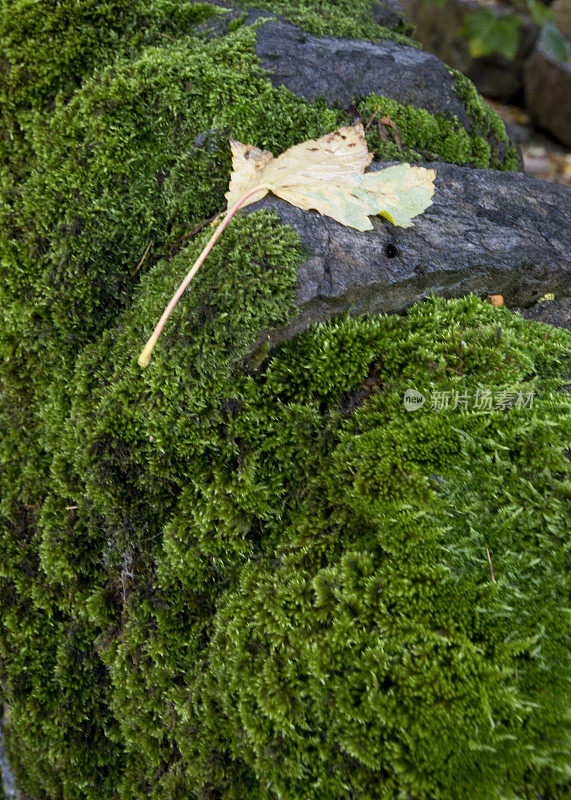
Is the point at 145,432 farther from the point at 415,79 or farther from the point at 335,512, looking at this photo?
the point at 415,79

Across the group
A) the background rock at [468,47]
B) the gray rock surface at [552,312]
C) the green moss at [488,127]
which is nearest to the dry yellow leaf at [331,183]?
the gray rock surface at [552,312]

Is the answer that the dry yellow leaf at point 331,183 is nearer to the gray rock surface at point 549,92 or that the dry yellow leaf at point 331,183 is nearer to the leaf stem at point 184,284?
the leaf stem at point 184,284

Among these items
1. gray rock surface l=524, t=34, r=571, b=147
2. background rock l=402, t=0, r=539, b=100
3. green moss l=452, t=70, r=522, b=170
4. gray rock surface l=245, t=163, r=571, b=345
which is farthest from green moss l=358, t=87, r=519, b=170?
background rock l=402, t=0, r=539, b=100

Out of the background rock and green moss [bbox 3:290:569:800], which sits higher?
the background rock

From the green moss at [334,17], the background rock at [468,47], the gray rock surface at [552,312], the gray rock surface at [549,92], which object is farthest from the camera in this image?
the background rock at [468,47]

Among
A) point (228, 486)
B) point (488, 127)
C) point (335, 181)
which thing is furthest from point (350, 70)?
point (228, 486)

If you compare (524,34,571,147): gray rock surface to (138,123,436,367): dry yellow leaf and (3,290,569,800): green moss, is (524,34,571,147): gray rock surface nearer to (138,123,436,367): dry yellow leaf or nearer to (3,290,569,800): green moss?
(138,123,436,367): dry yellow leaf

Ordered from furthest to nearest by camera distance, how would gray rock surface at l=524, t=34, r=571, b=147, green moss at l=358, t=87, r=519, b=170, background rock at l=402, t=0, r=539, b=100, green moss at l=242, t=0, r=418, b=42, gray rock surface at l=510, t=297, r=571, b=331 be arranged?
background rock at l=402, t=0, r=539, b=100
gray rock surface at l=524, t=34, r=571, b=147
green moss at l=242, t=0, r=418, b=42
green moss at l=358, t=87, r=519, b=170
gray rock surface at l=510, t=297, r=571, b=331
